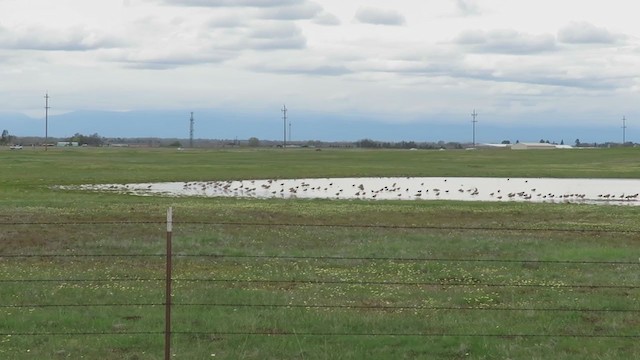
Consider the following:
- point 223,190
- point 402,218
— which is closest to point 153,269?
point 402,218

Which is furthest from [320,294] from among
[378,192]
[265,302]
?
[378,192]

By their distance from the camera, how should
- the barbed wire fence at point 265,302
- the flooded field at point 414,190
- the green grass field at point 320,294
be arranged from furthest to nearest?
1. the flooded field at point 414,190
2. the barbed wire fence at point 265,302
3. the green grass field at point 320,294

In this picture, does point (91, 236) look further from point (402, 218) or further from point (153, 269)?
point (402, 218)

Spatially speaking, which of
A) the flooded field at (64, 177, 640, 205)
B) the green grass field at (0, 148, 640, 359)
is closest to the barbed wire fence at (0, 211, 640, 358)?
the green grass field at (0, 148, 640, 359)

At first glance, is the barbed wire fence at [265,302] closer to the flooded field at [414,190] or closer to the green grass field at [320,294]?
the green grass field at [320,294]

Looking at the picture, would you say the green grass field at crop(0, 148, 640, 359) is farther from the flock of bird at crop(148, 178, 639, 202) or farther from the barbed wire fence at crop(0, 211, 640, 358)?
the flock of bird at crop(148, 178, 639, 202)

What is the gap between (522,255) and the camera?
23.3 m

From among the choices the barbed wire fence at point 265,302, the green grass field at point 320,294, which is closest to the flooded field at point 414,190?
the green grass field at point 320,294

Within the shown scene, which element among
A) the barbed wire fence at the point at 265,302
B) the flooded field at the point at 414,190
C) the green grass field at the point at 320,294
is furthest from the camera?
the flooded field at the point at 414,190

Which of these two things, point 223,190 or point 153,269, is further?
point 223,190

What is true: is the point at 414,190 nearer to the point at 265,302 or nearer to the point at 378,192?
the point at 378,192

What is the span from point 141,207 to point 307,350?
29654mm

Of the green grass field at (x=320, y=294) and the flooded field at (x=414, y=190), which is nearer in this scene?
the green grass field at (x=320, y=294)

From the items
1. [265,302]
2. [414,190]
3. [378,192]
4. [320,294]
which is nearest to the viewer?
[265,302]
